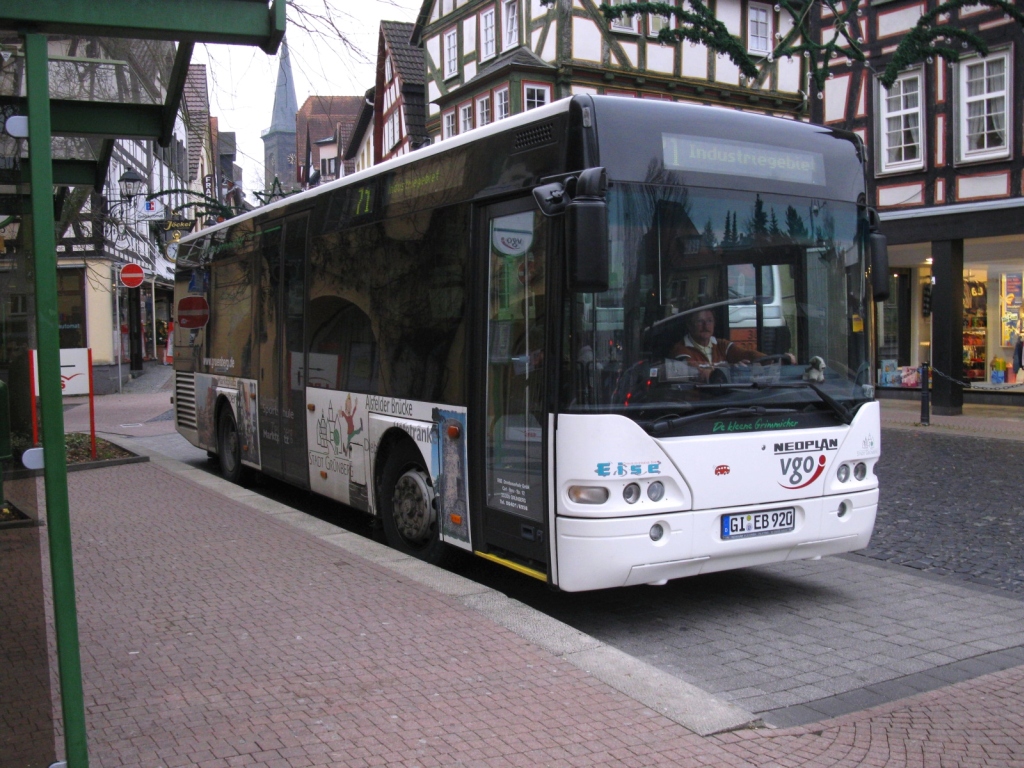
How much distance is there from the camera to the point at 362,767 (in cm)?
377

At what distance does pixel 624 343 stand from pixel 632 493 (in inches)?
32.1

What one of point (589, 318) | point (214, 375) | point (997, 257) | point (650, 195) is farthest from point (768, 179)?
point (997, 257)

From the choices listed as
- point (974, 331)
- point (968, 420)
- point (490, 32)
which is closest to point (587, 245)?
point (968, 420)

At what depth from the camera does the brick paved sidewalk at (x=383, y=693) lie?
13.0 ft

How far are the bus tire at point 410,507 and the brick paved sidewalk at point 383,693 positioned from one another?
17.2 inches

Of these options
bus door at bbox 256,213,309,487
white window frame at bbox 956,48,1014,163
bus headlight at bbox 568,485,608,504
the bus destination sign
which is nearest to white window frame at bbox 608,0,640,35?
A: white window frame at bbox 956,48,1014,163

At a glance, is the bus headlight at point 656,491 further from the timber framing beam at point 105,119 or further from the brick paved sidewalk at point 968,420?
the brick paved sidewalk at point 968,420

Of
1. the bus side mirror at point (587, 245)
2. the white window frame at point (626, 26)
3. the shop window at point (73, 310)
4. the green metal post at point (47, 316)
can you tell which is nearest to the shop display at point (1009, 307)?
the white window frame at point (626, 26)

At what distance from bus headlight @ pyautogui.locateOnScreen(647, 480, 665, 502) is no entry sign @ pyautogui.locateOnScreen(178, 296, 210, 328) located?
8201 mm

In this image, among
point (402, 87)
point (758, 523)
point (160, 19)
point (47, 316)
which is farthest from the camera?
point (402, 87)

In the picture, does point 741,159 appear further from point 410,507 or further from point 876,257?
point 410,507

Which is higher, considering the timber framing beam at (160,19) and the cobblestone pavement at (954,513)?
the timber framing beam at (160,19)

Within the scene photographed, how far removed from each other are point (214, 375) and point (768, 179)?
317 inches

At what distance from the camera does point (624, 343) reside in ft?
18.7
